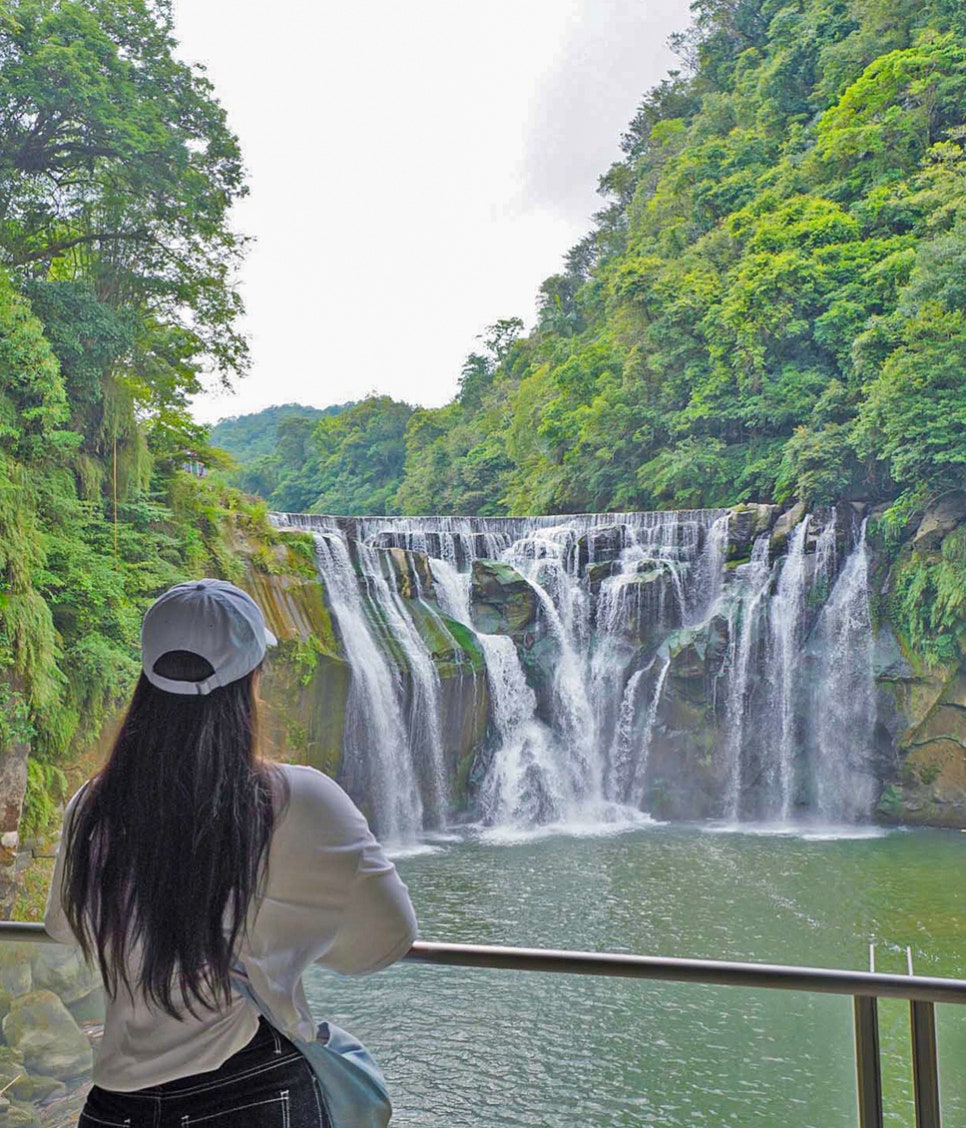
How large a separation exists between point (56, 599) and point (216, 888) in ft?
24.3

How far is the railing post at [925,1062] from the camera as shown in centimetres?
104

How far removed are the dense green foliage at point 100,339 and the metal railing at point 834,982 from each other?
644cm

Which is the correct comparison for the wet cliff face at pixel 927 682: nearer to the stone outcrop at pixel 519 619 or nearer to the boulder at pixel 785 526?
the boulder at pixel 785 526

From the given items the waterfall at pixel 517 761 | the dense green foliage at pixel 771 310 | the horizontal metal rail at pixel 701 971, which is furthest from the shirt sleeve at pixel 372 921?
the dense green foliage at pixel 771 310

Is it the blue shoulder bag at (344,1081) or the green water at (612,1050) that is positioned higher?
the blue shoulder bag at (344,1081)

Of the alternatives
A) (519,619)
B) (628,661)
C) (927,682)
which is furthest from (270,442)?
(927,682)

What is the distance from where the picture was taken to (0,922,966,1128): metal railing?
1032mm

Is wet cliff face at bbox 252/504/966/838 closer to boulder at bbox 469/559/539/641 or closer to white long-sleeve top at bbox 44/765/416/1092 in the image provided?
boulder at bbox 469/559/539/641

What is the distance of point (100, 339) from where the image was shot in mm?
8531

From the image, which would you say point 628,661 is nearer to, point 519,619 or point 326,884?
point 519,619

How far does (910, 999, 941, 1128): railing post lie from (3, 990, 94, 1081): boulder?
0.87 metres

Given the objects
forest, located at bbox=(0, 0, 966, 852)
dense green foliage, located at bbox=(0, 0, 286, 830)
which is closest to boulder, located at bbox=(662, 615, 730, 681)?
forest, located at bbox=(0, 0, 966, 852)

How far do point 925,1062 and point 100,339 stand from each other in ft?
28.5

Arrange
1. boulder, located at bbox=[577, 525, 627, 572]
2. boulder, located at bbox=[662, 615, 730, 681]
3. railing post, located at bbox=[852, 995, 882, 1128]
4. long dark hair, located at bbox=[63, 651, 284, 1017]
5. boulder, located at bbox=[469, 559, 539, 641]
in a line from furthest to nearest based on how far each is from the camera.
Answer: boulder, located at bbox=[577, 525, 627, 572] → boulder, located at bbox=[469, 559, 539, 641] → boulder, located at bbox=[662, 615, 730, 681] → railing post, located at bbox=[852, 995, 882, 1128] → long dark hair, located at bbox=[63, 651, 284, 1017]
